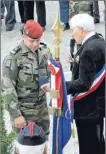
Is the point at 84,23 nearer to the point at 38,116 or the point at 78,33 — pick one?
the point at 78,33

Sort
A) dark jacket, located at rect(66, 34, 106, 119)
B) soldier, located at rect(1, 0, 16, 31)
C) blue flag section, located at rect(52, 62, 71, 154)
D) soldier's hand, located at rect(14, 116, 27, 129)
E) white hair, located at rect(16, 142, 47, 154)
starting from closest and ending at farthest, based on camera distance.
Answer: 1. white hair, located at rect(16, 142, 47, 154)
2. dark jacket, located at rect(66, 34, 106, 119)
3. soldier's hand, located at rect(14, 116, 27, 129)
4. blue flag section, located at rect(52, 62, 71, 154)
5. soldier, located at rect(1, 0, 16, 31)

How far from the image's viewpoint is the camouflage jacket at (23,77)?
17.5ft

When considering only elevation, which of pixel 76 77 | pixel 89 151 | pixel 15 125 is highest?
pixel 76 77

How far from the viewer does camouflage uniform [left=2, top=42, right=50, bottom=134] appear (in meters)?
5.33

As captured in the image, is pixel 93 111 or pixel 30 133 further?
pixel 93 111

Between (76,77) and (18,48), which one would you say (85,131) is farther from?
(18,48)

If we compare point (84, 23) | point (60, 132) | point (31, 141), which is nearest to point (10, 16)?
point (60, 132)

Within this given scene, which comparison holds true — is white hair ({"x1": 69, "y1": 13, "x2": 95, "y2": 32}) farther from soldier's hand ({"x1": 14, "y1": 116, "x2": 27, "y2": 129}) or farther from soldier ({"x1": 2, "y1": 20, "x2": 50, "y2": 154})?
soldier's hand ({"x1": 14, "y1": 116, "x2": 27, "y2": 129})

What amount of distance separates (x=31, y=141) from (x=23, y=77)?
1.00 meters

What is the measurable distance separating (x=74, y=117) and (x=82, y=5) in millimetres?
4179

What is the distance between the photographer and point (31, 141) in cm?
448

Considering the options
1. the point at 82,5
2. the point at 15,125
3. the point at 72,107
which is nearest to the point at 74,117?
the point at 72,107

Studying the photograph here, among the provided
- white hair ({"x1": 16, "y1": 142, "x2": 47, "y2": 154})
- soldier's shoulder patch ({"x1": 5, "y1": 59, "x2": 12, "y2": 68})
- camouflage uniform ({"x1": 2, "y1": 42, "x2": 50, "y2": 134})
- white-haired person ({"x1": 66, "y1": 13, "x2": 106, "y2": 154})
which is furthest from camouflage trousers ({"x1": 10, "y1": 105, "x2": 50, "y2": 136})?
white hair ({"x1": 16, "y1": 142, "x2": 47, "y2": 154})

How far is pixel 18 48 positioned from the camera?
211 inches
